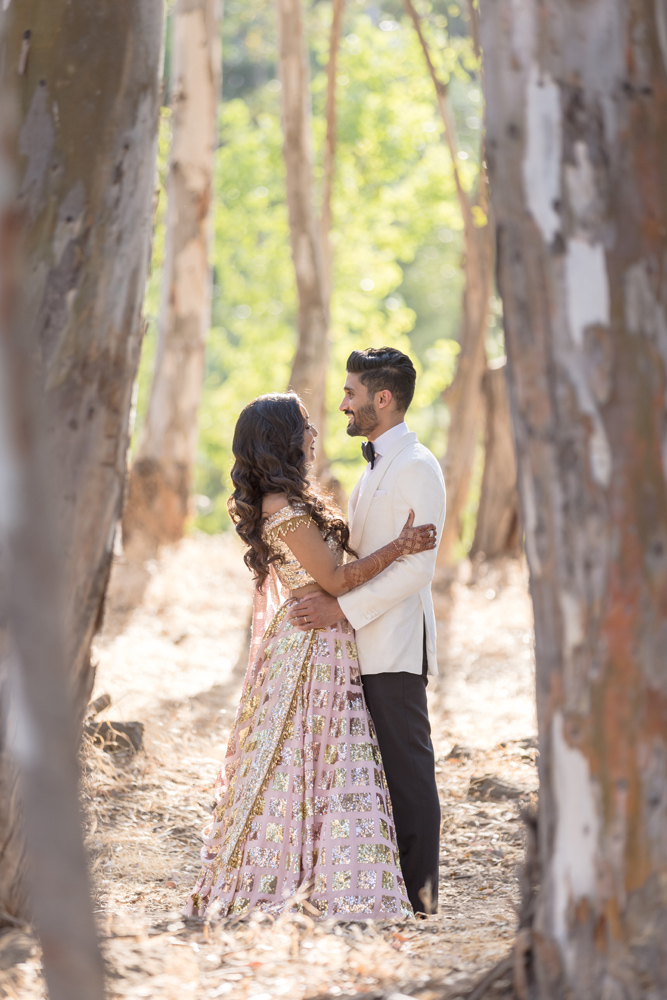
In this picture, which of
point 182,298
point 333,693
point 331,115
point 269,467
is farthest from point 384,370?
point 331,115

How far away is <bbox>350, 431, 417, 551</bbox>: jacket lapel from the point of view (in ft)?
12.1

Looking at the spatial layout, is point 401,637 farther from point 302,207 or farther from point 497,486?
point 497,486

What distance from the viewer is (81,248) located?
2992mm

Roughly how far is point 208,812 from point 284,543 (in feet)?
7.24

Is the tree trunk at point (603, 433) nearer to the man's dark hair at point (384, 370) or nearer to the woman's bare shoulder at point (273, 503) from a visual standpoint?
the woman's bare shoulder at point (273, 503)

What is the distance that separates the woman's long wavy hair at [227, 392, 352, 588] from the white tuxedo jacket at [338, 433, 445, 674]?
0.60 ft

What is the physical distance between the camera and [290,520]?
346cm

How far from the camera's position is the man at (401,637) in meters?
3.55

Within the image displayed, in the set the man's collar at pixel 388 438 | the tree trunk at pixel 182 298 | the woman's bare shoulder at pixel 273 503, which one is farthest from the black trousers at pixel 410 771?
the tree trunk at pixel 182 298

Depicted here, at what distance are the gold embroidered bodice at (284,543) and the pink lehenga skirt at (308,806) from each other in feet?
0.68

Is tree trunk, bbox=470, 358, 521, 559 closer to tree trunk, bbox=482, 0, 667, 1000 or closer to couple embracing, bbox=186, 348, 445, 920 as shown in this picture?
couple embracing, bbox=186, 348, 445, 920

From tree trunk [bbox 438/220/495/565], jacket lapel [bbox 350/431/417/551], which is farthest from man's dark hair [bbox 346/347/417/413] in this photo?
tree trunk [bbox 438/220/495/565]

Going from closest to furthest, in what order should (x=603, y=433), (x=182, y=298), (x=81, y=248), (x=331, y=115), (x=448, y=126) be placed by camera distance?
(x=603, y=433), (x=81, y=248), (x=182, y=298), (x=448, y=126), (x=331, y=115)

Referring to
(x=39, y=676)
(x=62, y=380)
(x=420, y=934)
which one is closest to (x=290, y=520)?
(x=62, y=380)
